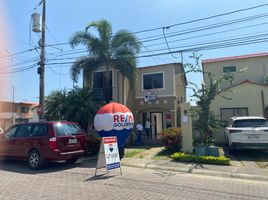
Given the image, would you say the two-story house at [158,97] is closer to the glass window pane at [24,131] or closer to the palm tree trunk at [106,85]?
the palm tree trunk at [106,85]

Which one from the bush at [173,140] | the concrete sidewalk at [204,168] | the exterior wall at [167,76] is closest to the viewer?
the concrete sidewalk at [204,168]

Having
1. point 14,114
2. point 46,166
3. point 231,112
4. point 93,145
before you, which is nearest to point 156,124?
point 231,112

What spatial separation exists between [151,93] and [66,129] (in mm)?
10949

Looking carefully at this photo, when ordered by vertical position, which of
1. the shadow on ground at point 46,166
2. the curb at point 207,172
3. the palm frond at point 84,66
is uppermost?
the palm frond at point 84,66

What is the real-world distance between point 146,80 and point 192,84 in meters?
8.50

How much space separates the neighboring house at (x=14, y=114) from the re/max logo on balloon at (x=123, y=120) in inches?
1283

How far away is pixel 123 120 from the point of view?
13875 mm

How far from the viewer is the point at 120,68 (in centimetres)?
1950

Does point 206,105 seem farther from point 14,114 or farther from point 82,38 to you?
point 14,114

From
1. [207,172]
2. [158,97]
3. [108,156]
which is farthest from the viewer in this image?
[158,97]

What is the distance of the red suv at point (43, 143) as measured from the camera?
10706 mm

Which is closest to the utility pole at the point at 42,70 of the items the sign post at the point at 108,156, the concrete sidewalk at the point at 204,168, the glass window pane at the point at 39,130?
the glass window pane at the point at 39,130

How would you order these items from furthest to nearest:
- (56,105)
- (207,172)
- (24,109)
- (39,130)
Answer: (24,109) < (56,105) < (39,130) < (207,172)

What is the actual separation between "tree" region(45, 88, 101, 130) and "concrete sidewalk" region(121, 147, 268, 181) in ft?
19.4
